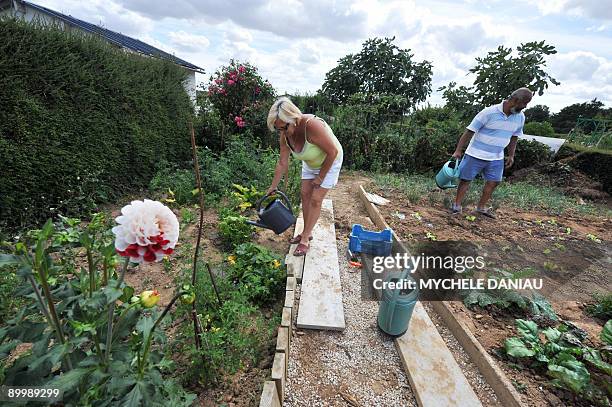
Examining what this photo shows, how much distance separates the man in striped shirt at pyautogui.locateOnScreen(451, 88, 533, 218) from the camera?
3.90m

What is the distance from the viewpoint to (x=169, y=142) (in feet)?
17.9

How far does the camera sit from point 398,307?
2.04m

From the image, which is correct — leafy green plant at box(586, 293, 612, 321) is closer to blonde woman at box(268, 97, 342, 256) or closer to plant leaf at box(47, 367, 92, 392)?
blonde woman at box(268, 97, 342, 256)

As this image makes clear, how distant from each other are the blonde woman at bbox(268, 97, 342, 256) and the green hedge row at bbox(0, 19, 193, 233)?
2.30 meters

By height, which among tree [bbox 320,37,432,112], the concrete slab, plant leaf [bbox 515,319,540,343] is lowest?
the concrete slab

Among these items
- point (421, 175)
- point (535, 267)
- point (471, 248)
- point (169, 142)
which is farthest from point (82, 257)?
point (421, 175)

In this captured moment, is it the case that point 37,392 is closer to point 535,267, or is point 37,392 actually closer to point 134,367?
point 134,367

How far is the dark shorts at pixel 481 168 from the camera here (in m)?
4.25

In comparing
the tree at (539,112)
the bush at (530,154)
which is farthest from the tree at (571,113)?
the bush at (530,154)

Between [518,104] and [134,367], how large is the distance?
4.70m

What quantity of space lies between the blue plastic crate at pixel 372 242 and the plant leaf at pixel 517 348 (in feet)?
4.36

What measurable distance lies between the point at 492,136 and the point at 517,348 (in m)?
3.01

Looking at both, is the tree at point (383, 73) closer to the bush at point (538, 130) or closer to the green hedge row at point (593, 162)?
the green hedge row at point (593, 162)

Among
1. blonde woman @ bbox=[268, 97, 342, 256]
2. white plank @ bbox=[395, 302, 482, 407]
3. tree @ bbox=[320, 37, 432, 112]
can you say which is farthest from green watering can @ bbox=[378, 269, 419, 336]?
tree @ bbox=[320, 37, 432, 112]
